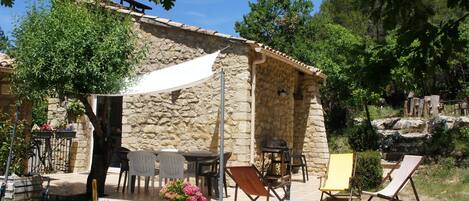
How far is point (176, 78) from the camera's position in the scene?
7.70 m

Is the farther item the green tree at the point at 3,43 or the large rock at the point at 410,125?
the large rock at the point at 410,125

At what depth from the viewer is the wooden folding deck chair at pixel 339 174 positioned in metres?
7.61

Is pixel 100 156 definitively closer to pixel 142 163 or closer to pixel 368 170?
pixel 142 163

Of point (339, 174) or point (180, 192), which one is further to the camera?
point (339, 174)

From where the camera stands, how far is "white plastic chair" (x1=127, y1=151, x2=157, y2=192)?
785cm

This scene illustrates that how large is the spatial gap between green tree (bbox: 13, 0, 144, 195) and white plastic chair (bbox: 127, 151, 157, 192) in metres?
Result: 0.73

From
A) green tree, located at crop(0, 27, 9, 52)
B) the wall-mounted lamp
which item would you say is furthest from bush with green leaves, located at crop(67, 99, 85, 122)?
the wall-mounted lamp

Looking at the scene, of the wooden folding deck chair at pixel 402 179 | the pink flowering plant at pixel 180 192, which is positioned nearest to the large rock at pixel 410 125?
the wooden folding deck chair at pixel 402 179

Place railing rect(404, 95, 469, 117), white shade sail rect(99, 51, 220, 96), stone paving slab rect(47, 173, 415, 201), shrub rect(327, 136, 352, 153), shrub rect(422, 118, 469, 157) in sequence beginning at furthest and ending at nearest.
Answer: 1. railing rect(404, 95, 469, 117)
2. shrub rect(327, 136, 352, 153)
3. shrub rect(422, 118, 469, 157)
4. stone paving slab rect(47, 173, 415, 201)
5. white shade sail rect(99, 51, 220, 96)

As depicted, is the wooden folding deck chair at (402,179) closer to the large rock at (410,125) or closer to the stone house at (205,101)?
the stone house at (205,101)

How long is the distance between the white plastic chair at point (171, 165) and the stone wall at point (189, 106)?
2.02 m

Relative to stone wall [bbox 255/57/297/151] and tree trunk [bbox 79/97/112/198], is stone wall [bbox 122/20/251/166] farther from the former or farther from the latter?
tree trunk [bbox 79/97/112/198]

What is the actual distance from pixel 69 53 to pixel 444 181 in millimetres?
7633

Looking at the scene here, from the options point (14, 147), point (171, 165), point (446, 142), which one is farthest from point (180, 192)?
point (446, 142)
